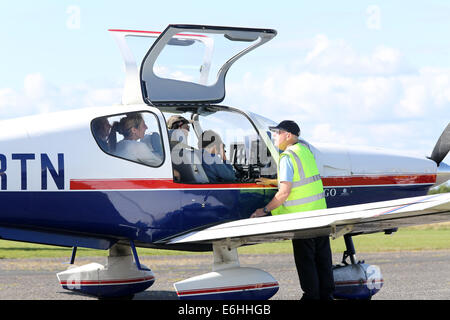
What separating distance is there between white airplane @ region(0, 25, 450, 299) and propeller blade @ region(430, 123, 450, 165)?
1.74 m

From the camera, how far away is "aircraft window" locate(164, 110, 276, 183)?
8609mm

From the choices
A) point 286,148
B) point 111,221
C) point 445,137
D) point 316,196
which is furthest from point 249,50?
point 445,137

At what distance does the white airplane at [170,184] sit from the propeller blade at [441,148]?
174 cm

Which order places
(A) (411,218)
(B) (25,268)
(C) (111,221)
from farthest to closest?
(B) (25,268) < (C) (111,221) < (A) (411,218)

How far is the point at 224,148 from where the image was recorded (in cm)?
887

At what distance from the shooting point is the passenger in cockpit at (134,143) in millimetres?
8203

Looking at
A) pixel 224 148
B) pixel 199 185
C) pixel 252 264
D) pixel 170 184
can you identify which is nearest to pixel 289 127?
pixel 224 148

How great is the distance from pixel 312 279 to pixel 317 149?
191 centimetres

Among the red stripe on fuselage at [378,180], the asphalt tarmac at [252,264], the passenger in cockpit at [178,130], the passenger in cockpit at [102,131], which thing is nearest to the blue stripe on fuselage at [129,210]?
the passenger in cockpit at [102,131]

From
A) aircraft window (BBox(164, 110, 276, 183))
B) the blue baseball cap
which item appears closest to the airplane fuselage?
aircraft window (BBox(164, 110, 276, 183))

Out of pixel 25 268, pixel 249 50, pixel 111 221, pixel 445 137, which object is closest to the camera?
pixel 111 221

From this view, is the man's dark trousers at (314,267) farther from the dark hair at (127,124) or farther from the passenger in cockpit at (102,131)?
the passenger in cockpit at (102,131)

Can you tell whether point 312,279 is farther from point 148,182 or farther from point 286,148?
point 148,182
